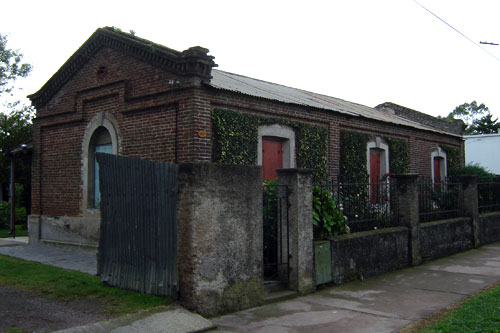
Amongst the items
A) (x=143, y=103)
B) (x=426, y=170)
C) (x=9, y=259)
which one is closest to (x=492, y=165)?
(x=426, y=170)

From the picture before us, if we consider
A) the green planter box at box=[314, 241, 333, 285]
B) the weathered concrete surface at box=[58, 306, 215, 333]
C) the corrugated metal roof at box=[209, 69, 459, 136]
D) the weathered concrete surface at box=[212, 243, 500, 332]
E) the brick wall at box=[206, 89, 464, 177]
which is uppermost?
the corrugated metal roof at box=[209, 69, 459, 136]

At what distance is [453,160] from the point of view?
20.4 meters

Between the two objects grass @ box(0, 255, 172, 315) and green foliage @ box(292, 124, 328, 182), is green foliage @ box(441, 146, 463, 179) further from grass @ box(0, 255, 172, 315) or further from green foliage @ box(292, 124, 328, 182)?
grass @ box(0, 255, 172, 315)

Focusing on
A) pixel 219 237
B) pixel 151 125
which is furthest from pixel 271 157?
pixel 219 237

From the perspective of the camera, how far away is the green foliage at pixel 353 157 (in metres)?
14.4

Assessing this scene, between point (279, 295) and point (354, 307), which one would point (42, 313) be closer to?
point (279, 295)

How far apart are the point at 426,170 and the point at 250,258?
46.3 ft

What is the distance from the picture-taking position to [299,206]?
7234 millimetres

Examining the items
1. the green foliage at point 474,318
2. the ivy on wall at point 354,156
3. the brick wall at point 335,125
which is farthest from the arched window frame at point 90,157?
the green foliage at point 474,318

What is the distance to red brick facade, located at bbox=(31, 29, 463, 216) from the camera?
973 centimetres

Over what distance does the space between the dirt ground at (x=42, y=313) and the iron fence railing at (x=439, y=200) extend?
26.2ft

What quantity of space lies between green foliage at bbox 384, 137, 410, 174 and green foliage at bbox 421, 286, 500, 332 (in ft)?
33.5

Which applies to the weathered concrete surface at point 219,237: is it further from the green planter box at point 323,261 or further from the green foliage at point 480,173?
the green foliage at point 480,173

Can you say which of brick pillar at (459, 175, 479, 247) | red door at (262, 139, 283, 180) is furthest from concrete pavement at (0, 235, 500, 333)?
red door at (262, 139, 283, 180)
